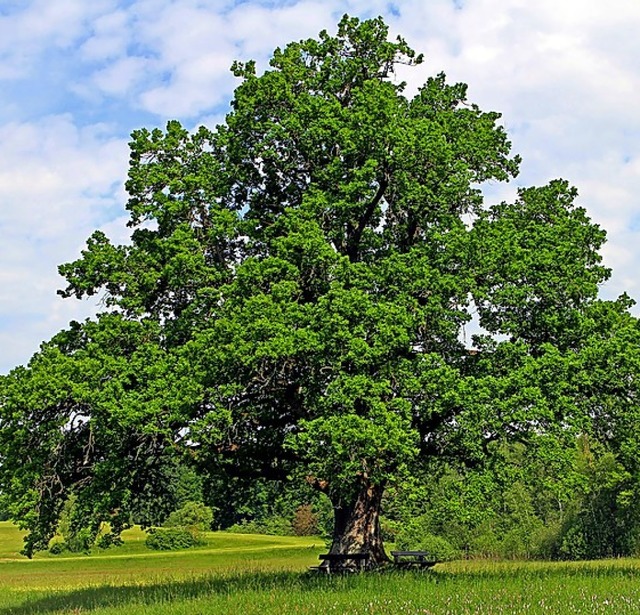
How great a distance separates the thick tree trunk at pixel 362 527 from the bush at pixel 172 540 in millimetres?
48243

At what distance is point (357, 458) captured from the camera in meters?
19.1

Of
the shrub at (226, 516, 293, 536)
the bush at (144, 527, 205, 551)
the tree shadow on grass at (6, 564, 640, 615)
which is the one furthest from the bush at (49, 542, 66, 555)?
the tree shadow on grass at (6, 564, 640, 615)

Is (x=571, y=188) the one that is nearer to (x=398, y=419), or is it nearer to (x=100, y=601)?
(x=398, y=419)

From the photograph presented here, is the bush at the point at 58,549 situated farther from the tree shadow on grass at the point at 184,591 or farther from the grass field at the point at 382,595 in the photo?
the tree shadow on grass at the point at 184,591

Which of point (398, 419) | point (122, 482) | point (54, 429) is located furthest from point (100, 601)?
point (398, 419)

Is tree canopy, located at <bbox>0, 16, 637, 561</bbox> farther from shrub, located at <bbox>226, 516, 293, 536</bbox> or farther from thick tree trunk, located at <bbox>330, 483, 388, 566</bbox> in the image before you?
shrub, located at <bbox>226, 516, 293, 536</bbox>

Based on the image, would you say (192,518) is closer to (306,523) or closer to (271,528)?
(306,523)

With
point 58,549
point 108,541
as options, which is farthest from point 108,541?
point 58,549

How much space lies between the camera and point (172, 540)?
229 ft

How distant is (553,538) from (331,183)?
44921 mm

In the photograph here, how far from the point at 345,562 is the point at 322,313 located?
791cm

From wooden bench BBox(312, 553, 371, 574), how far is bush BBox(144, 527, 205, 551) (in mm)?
49028

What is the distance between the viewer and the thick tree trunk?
77.0 ft

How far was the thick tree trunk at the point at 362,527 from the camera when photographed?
77.0 feet
